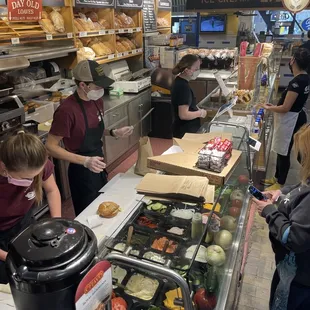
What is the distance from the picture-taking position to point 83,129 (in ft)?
8.25

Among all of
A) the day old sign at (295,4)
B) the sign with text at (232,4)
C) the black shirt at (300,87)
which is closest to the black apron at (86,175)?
the black shirt at (300,87)

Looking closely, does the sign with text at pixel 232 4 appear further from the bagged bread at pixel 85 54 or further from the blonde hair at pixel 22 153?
the blonde hair at pixel 22 153

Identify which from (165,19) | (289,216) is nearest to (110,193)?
(289,216)

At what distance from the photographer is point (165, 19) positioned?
7.45 meters

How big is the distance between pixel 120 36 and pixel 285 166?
11.8 ft

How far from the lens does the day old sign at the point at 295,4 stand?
4.60 metres

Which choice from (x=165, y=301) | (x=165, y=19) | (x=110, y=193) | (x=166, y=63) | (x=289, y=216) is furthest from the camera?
(x=165, y=19)

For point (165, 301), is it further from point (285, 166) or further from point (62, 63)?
point (62, 63)

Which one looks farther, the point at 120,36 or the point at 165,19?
the point at 165,19

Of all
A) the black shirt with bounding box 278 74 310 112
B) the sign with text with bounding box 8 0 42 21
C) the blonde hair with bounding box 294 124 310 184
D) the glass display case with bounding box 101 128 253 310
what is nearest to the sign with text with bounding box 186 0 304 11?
the black shirt with bounding box 278 74 310 112

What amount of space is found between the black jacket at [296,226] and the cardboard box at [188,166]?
0.34 meters

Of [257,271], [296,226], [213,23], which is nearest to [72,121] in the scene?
[296,226]

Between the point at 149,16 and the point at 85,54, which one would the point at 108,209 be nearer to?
the point at 85,54

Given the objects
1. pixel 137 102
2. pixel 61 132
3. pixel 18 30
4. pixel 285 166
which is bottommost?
pixel 285 166
